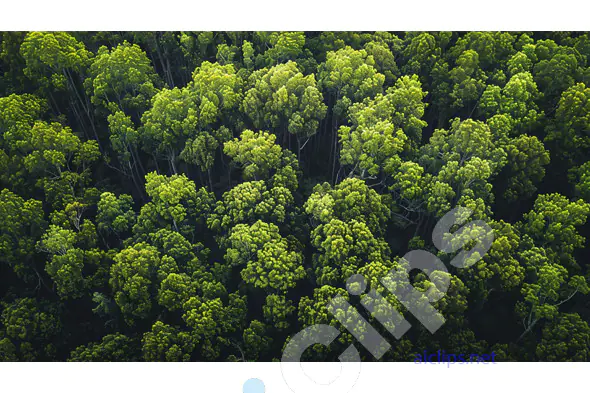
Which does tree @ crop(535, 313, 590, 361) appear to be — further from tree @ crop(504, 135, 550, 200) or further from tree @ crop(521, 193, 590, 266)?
tree @ crop(504, 135, 550, 200)

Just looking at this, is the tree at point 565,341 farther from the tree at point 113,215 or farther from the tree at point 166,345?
the tree at point 113,215

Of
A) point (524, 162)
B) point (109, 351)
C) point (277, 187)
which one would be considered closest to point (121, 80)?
Result: point (277, 187)

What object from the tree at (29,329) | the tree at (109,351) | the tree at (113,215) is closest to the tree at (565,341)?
the tree at (109,351)

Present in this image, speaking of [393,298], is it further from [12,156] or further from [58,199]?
[12,156]

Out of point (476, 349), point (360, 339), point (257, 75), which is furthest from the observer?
point (257, 75)

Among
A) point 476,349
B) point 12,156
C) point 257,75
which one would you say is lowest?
point 476,349

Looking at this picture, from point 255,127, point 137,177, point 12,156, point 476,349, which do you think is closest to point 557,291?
point 476,349

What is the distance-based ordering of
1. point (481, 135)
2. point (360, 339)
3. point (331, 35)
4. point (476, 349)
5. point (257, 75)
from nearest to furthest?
point (360, 339) → point (476, 349) → point (481, 135) → point (257, 75) → point (331, 35)
